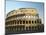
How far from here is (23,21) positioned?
1.38 meters

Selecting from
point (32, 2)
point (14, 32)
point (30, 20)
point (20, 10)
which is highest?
point (32, 2)

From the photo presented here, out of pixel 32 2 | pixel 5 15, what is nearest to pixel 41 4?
pixel 32 2

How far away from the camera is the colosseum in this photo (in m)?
1.35

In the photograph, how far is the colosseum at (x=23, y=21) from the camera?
1.35m

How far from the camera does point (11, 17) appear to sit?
4.47 feet

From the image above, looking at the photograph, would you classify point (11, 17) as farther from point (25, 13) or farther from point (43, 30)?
point (43, 30)

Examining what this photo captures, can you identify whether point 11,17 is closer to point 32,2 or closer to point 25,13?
point 25,13
